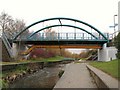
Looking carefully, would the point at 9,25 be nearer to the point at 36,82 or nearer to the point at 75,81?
the point at 36,82

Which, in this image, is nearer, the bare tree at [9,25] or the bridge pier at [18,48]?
the bridge pier at [18,48]

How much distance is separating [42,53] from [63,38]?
93.0ft

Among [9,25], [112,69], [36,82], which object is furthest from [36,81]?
[9,25]

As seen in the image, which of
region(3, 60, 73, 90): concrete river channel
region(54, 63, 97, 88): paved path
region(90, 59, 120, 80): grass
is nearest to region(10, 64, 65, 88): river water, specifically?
region(3, 60, 73, 90): concrete river channel

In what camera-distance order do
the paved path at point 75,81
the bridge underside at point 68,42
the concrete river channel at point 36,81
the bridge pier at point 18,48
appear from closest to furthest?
the paved path at point 75,81 < the concrete river channel at point 36,81 < the bridge pier at point 18,48 < the bridge underside at point 68,42

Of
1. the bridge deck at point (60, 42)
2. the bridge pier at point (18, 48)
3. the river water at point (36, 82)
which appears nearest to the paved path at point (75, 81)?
the river water at point (36, 82)

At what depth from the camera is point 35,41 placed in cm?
7144

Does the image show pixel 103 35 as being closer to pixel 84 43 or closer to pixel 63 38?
pixel 84 43

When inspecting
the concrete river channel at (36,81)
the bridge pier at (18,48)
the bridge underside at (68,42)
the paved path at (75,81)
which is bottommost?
the concrete river channel at (36,81)

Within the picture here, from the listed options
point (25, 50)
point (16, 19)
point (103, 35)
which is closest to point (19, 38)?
point (25, 50)

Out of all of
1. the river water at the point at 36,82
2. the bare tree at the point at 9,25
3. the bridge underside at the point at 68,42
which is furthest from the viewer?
the bare tree at the point at 9,25

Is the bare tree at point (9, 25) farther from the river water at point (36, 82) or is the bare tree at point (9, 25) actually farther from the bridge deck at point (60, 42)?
Result: the river water at point (36, 82)

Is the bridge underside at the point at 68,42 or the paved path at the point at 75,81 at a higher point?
the bridge underside at the point at 68,42

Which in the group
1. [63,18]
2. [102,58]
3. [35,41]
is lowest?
[102,58]
